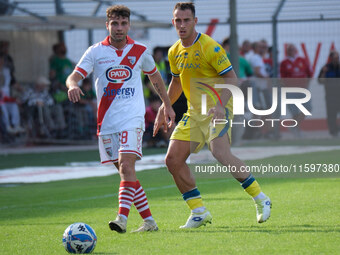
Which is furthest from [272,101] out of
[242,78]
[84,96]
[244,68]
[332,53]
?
[84,96]

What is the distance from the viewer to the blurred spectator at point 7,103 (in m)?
19.5

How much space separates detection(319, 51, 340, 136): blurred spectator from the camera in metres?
20.1

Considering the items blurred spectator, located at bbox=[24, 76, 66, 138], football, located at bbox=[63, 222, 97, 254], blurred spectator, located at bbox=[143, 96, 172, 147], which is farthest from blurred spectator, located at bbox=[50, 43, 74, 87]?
football, located at bbox=[63, 222, 97, 254]

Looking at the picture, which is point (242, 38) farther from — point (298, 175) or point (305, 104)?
point (298, 175)

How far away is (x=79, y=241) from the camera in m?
6.44

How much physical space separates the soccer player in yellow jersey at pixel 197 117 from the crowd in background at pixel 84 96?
11.0 m

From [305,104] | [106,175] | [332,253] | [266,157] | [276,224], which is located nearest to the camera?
[332,253]

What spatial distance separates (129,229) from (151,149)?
39.1ft

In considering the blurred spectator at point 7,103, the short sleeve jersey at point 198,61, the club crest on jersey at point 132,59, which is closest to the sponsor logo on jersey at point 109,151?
the club crest on jersey at point 132,59

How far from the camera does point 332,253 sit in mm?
5973

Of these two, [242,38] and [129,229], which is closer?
[129,229]

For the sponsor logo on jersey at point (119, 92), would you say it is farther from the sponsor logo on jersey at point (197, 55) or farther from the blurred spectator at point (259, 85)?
the blurred spectator at point (259, 85)

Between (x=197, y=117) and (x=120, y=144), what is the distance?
91 centimetres

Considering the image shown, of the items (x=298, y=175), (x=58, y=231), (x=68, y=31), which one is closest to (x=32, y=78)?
(x=68, y=31)
